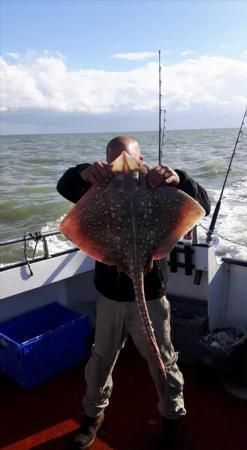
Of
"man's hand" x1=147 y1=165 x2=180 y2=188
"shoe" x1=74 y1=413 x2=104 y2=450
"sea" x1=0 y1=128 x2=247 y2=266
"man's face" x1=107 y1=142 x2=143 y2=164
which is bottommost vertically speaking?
"sea" x1=0 y1=128 x2=247 y2=266

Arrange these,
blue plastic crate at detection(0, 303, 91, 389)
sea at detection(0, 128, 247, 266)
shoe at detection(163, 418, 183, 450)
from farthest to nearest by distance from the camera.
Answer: sea at detection(0, 128, 247, 266) → blue plastic crate at detection(0, 303, 91, 389) → shoe at detection(163, 418, 183, 450)

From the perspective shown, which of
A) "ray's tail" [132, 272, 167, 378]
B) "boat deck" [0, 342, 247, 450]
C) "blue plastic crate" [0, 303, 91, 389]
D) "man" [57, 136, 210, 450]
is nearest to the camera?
"ray's tail" [132, 272, 167, 378]

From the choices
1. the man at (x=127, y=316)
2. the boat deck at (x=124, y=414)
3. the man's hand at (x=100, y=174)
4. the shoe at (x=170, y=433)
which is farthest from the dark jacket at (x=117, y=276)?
the boat deck at (x=124, y=414)

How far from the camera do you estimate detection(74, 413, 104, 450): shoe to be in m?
2.92

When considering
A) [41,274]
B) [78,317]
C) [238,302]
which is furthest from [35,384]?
[238,302]

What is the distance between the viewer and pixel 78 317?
403 cm

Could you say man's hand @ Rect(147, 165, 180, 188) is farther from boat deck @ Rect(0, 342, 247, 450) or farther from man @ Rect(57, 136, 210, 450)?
boat deck @ Rect(0, 342, 247, 450)

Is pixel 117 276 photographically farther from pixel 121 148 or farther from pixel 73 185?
pixel 121 148

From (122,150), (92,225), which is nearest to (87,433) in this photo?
(92,225)

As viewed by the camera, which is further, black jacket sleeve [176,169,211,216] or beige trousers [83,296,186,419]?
beige trousers [83,296,186,419]

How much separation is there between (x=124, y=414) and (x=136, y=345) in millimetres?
993

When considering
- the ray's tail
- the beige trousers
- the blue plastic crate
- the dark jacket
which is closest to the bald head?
the dark jacket

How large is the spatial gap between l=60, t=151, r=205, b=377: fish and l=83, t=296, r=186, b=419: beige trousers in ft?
1.67

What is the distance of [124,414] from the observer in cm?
335
